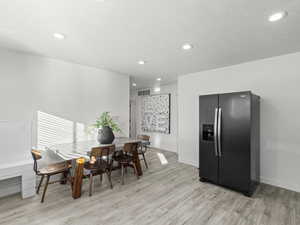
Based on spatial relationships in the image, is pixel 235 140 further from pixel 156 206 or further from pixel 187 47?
pixel 187 47

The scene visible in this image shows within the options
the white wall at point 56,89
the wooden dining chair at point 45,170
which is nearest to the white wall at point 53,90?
the white wall at point 56,89

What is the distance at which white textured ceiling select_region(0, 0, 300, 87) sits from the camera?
1.60m

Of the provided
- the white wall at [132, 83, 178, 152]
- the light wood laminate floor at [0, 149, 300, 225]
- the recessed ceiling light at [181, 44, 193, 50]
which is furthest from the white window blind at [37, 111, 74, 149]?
the white wall at [132, 83, 178, 152]

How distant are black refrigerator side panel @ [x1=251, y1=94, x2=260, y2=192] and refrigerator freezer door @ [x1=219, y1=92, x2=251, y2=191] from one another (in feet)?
0.55

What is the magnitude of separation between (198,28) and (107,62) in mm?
2156

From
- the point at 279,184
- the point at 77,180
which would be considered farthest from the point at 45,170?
the point at 279,184

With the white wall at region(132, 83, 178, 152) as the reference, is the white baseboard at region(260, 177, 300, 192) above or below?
below

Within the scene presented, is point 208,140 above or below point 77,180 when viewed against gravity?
above

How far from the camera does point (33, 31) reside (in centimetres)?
211

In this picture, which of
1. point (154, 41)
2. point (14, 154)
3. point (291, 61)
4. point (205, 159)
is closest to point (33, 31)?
point (154, 41)

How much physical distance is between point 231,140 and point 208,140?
45 centimetres

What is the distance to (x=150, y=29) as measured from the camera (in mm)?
2041

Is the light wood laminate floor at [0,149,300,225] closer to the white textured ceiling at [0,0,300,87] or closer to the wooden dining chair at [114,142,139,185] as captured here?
the wooden dining chair at [114,142,139,185]

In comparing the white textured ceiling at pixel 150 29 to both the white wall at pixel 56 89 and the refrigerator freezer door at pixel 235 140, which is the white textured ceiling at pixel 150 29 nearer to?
the white wall at pixel 56 89
